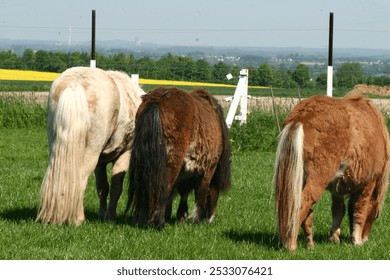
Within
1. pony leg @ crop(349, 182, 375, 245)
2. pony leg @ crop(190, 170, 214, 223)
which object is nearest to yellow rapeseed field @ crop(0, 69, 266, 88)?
pony leg @ crop(190, 170, 214, 223)

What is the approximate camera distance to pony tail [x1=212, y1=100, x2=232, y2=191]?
9805 millimetres

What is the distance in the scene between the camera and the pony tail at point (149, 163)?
8.71 meters

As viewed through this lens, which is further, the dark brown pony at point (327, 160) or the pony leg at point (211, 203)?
the pony leg at point (211, 203)

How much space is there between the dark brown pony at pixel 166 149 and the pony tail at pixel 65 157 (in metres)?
0.60

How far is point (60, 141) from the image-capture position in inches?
351

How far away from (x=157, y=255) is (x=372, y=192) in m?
2.45

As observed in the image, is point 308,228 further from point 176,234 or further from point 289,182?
point 176,234

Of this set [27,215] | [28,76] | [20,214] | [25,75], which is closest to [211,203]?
[27,215]

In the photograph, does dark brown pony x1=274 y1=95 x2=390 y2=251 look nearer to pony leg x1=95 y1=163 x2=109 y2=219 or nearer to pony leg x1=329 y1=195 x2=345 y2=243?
pony leg x1=329 y1=195 x2=345 y2=243

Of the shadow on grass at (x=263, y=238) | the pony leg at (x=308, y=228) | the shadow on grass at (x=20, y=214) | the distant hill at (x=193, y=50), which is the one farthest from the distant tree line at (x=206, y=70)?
the distant hill at (x=193, y=50)

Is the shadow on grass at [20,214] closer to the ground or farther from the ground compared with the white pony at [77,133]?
closer to the ground

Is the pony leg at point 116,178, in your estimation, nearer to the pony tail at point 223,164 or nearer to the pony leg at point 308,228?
the pony tail at point 223,164

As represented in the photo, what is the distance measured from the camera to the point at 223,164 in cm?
990

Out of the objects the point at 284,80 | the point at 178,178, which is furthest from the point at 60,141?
the point at 284,80
